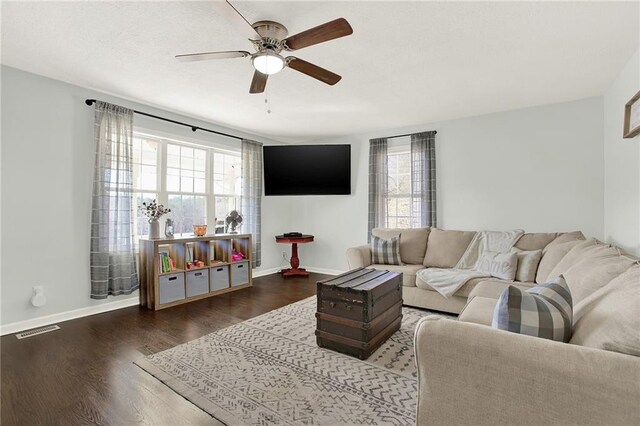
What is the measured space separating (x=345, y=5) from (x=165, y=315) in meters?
3.35

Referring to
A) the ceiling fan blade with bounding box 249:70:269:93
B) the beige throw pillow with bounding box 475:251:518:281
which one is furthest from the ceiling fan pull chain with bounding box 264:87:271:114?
the beige throw pillow with bounding box 475:251:518:281

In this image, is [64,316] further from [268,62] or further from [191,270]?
[268,62]

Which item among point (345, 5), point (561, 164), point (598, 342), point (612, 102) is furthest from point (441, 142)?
point (598, 342)

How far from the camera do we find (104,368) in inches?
85.6

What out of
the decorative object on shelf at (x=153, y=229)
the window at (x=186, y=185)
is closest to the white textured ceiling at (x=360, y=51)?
the window at (x=186, y=185)

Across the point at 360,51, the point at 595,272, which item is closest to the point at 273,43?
the point at 360,51

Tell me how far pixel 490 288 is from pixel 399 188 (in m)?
2.43

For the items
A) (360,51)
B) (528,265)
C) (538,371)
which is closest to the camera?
(538,371)

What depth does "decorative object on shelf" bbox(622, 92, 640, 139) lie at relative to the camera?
2.29 metres

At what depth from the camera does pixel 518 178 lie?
3938 millimetres

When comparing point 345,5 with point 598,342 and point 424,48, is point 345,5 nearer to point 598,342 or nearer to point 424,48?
point 424,48

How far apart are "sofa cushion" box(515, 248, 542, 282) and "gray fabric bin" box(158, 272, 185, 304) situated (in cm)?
377

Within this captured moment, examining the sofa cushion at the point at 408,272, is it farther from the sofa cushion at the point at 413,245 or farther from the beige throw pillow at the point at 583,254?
the beige throw pillow at the point at 583,254

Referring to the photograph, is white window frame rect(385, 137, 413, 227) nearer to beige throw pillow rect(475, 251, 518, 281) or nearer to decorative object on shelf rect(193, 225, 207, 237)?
beige throw pillow rect(475, 251, 518, 281)
